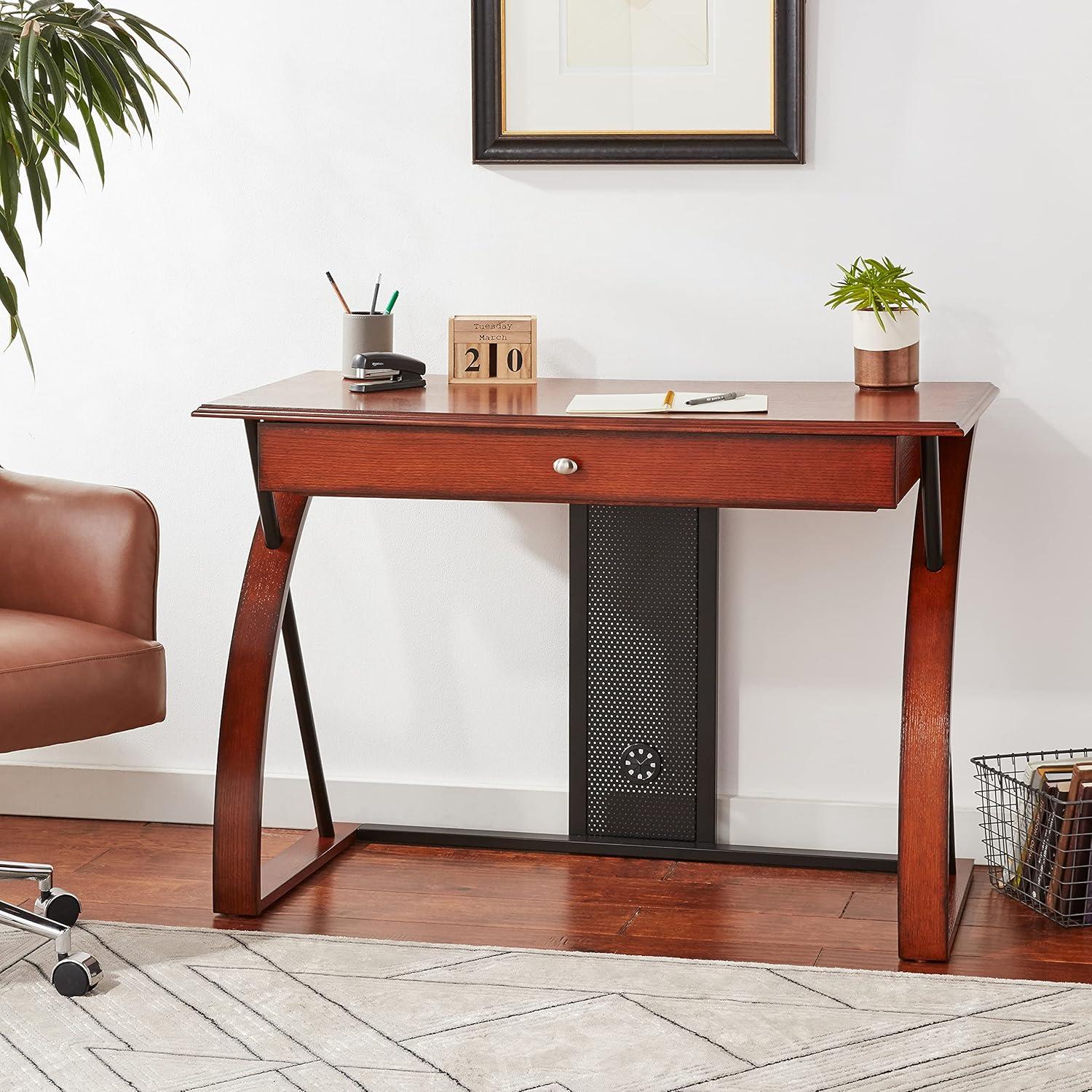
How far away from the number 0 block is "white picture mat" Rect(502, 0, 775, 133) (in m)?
0.38

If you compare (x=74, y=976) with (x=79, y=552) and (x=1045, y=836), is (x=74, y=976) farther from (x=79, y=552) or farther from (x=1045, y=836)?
(x=1045, y=836)

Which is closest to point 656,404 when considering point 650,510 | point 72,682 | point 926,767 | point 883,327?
point 883,327

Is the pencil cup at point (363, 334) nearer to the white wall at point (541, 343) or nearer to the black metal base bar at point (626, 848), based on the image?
the white wall at point (541, 343)

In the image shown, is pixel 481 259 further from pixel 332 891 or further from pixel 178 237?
pixel 332 891

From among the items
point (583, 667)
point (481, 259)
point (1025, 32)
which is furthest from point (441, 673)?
point (1025, 32)

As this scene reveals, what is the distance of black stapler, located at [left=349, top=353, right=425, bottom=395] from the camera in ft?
8.07

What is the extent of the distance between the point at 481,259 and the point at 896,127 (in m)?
0.73

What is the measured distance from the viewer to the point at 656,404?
7.30 ft

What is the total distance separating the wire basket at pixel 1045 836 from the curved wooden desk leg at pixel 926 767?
0.85 feet

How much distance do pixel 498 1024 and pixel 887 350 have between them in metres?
1.14

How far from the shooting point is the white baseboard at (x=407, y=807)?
2.74m

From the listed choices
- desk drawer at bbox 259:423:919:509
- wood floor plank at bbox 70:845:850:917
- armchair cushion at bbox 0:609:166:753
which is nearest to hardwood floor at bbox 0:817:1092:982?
wood floor plank at bbox 70:845:850:917

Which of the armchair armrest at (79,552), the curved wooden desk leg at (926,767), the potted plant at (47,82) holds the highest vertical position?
the potted plant at (47,82)

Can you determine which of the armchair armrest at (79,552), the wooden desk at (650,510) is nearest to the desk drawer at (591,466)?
the wooden desk at (650,510)
